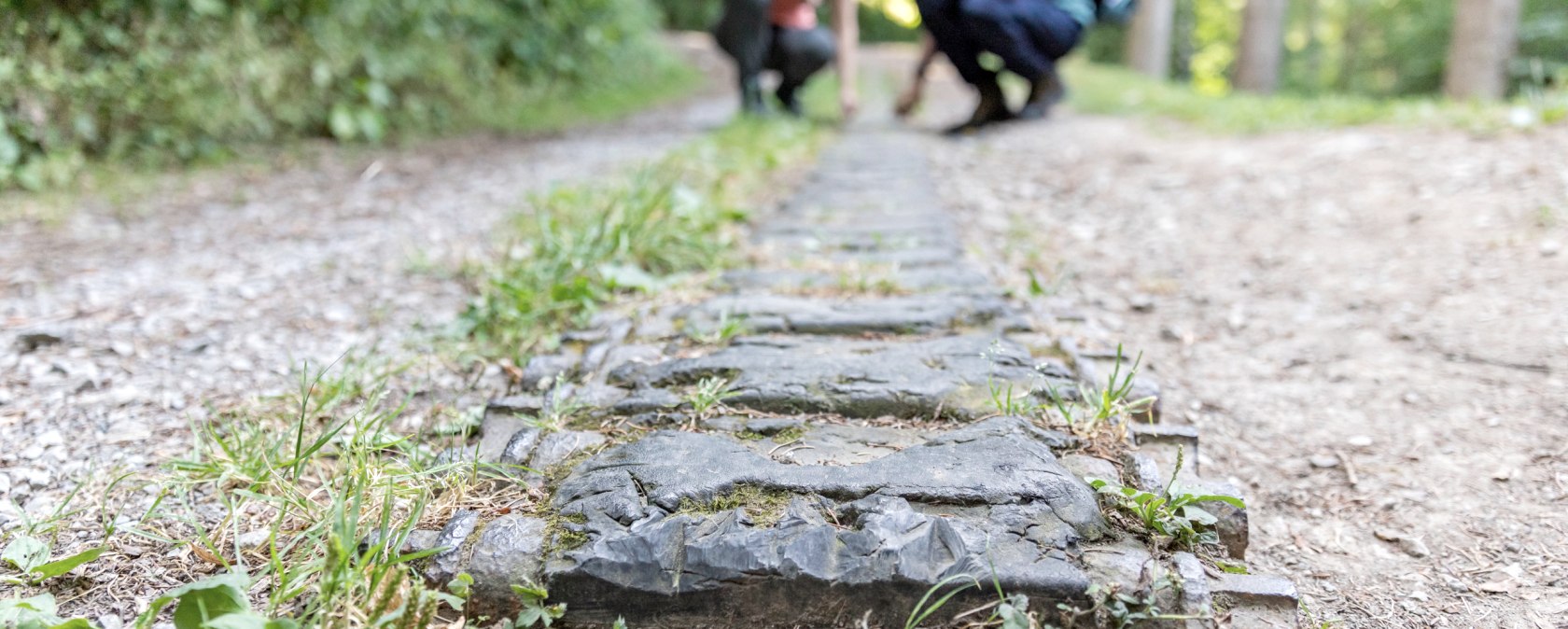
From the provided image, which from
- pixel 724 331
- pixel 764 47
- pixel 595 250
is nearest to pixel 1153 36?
pixel 764 47

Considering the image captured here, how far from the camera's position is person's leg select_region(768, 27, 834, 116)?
667 centimetres

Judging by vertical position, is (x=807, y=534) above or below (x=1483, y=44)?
below

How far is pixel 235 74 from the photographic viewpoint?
452 centimetres

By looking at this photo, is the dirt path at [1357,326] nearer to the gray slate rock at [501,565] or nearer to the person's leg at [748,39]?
the gray slate rock at [501,565]

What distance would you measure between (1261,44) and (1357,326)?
29.5ft

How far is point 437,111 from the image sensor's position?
599 cm

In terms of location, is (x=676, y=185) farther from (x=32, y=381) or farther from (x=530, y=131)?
(x=530, y=131)

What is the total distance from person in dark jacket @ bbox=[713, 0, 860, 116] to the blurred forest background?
159cm

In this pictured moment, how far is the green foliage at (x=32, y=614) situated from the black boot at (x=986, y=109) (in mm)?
5163

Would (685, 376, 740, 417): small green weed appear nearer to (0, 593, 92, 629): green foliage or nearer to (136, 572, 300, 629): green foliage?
(136, 572, 300, 629): green foliage

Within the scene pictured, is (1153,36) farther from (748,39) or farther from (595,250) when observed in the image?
(595,250)

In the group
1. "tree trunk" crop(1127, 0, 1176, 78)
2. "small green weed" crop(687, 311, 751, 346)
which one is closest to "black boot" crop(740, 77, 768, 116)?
"small green weed" crop(687, 311, 751, 346)

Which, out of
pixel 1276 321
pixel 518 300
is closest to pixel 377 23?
pixel 518 300

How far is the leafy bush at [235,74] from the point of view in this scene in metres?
3.67
